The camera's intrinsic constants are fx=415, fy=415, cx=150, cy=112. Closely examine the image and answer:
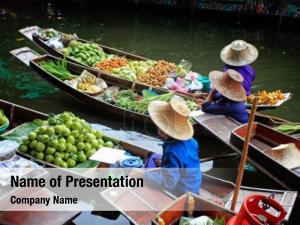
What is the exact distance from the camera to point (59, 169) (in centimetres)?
437

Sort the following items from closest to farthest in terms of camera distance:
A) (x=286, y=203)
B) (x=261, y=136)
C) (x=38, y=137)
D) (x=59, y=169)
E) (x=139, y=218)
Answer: (x=139, y=218) → (x=286, y=203) → (x=59, y=169) → (x=38, y=137) → (x=261, y=136)

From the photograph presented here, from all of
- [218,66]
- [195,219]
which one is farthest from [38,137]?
[218,66]

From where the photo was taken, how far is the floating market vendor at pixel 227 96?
209 inches

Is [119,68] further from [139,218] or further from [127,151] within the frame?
[139,218]

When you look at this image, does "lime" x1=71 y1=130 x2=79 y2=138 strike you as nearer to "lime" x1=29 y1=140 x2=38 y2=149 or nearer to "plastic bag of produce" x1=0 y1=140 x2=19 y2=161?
"lime" x1=29 y1=140 x2=38 y2=149

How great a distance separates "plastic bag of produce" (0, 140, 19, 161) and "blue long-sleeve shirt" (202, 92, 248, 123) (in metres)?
2.57

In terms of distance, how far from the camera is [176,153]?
375 centimetres

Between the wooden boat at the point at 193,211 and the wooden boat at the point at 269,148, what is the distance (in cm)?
123

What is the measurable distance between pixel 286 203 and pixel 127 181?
60.3 inches

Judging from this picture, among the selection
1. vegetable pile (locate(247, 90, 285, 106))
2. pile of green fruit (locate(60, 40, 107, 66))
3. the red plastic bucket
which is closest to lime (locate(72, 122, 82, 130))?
the red plastic bucket

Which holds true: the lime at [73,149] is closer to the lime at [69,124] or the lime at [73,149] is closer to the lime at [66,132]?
the lime at [66,132]

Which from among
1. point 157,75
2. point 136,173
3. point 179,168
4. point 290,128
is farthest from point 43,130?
point 290,128

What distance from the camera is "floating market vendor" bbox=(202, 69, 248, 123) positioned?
5.30m

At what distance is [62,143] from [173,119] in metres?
1.43
